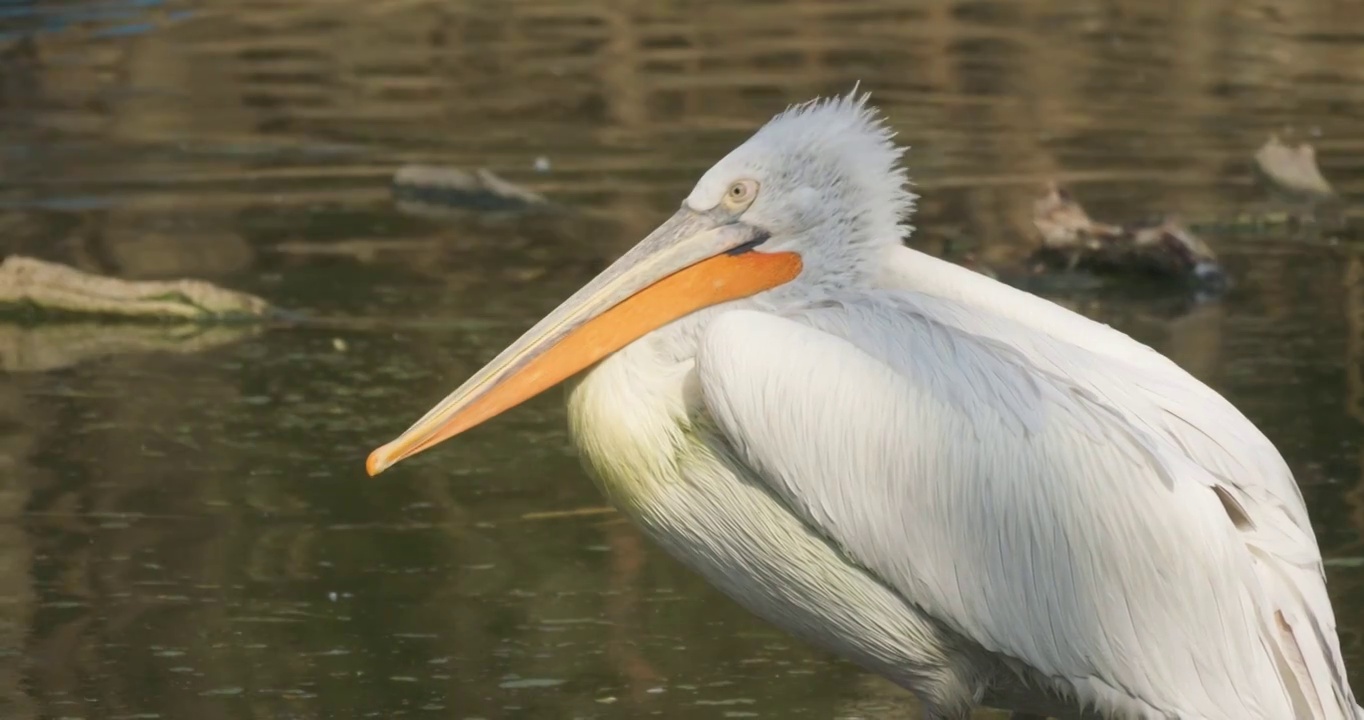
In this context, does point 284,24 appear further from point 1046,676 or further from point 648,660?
point 1046,676

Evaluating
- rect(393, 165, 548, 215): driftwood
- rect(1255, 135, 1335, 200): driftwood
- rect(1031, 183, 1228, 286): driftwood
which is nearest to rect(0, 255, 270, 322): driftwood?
rect(393, 165, 548, 215): driftwood

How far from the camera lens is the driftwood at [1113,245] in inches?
305

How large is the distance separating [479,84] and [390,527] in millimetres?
7335

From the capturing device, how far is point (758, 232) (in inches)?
159

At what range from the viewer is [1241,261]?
319 inches

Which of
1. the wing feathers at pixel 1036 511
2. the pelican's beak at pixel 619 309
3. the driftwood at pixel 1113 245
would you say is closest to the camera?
the wing feathers at pixel 1036 511

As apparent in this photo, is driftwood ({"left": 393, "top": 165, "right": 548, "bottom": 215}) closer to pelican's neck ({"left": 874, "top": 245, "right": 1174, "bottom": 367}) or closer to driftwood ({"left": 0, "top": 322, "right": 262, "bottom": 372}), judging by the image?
driftwood ({"left": 0, "top": 322, "right": 262, "bottom": 372})

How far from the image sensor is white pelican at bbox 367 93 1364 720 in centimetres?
351

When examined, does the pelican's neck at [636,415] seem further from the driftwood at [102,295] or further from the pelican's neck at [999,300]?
the driftwood at [102,295]

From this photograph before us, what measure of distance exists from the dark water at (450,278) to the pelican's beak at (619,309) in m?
0.68

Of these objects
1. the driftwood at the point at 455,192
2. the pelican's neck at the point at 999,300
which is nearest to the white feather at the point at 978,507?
the pelican's neck at the point at 999,300

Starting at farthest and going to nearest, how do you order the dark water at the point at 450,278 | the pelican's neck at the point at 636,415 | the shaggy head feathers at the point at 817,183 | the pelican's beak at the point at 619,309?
1. the dark water at the point at 450,278
2. the shaggy head feathers at the point at 817,183
3. the pelican's beak at the point at 619,309
4. the pelican's neck at the point at 636,415

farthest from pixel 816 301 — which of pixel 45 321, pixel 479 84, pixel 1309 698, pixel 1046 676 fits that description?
pixel 479 84

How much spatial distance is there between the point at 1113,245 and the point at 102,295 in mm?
3575
